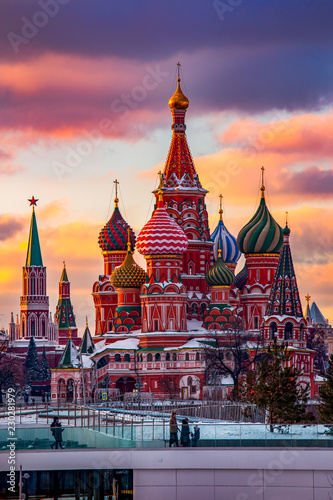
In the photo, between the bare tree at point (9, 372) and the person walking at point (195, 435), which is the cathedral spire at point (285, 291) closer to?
the bare tree at point (9, 372)

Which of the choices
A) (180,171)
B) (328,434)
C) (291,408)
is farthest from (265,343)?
(328,434)

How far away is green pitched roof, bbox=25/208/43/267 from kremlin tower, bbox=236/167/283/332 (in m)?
46.3

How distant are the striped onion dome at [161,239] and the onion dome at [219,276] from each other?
2352 mm

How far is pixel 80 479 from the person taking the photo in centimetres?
3466

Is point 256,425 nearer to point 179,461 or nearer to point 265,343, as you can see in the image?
point 179,461

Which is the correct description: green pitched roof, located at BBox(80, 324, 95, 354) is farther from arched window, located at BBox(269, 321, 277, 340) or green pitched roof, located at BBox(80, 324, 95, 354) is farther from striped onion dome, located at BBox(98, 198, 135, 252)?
arched window, located at BBox(269, 321, 277, 340)

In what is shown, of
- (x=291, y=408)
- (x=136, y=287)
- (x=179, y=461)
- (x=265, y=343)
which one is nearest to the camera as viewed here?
(x=179, y=461)

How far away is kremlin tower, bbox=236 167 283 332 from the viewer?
90.4m

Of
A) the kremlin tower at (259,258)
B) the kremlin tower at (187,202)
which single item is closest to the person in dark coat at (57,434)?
the kremlin tower at (259,258)

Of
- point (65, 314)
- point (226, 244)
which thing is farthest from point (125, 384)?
point (65, 314)

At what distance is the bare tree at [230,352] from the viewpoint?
271ft

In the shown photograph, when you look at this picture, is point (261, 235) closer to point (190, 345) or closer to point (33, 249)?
point (190, 345)

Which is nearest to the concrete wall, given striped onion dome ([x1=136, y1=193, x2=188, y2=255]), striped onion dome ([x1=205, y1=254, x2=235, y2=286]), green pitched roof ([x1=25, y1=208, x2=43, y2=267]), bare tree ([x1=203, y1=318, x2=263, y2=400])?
bare tree ([x1=203, y1=318, x2=263, y2=400])

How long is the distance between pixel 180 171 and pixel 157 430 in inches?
2282
